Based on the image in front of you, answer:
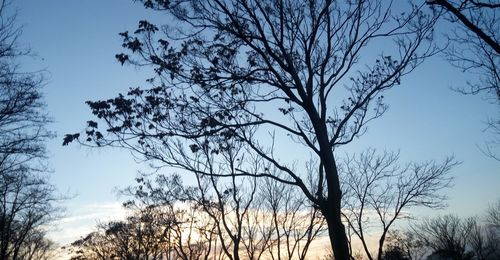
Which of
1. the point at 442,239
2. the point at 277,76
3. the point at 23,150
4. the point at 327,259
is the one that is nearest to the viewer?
the point at 277,76

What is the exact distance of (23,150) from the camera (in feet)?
38.1

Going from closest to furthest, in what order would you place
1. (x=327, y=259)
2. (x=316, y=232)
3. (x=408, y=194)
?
(x=408, y=194) → (x=316, y=232) → (x=327, y=259)

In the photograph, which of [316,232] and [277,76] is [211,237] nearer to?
[316,232]

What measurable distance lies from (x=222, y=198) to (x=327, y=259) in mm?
29337

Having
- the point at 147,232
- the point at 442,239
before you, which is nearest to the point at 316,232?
the point at 147,232

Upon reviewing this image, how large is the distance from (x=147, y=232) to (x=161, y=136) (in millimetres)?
24760

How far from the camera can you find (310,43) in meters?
8.48

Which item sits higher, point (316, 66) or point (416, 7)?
point (416, 7)

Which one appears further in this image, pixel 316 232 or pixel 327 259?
pixel 327 259

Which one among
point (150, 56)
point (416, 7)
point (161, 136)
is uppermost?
point (416, 7)

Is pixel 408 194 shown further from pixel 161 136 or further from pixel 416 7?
pixel 161 136

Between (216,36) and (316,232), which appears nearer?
(216,36)

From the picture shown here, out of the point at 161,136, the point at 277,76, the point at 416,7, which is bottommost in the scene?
the point at 161,136

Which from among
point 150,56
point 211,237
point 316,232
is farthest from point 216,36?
point 316,232
